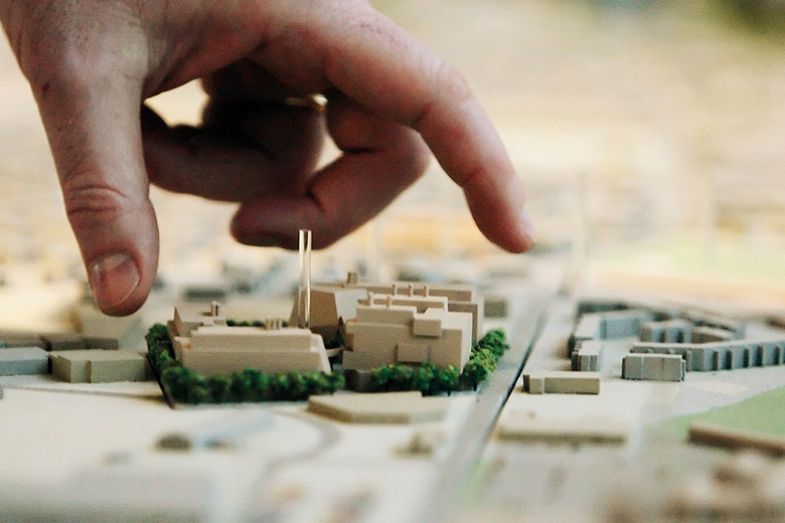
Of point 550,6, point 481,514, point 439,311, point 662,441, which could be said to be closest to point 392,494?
point 481,514

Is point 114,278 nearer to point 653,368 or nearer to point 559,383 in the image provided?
point 559,383

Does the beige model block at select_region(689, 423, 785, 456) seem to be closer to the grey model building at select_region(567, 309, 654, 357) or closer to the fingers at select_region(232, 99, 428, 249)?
the grey model building at select_region(567, 309, 654, 357)

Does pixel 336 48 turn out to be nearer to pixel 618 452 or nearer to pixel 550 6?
pixel 618 452

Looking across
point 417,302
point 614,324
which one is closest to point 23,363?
point 417,302

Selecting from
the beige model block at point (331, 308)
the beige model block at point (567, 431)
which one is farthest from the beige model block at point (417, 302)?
the beige model block at point (567, 431)

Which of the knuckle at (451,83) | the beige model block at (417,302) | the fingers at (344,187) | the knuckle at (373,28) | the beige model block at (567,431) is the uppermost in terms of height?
the knuckle at (373,28)

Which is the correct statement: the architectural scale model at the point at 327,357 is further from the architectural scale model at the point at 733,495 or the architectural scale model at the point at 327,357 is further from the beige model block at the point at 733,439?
the architectural scale model at the point at 733,495
